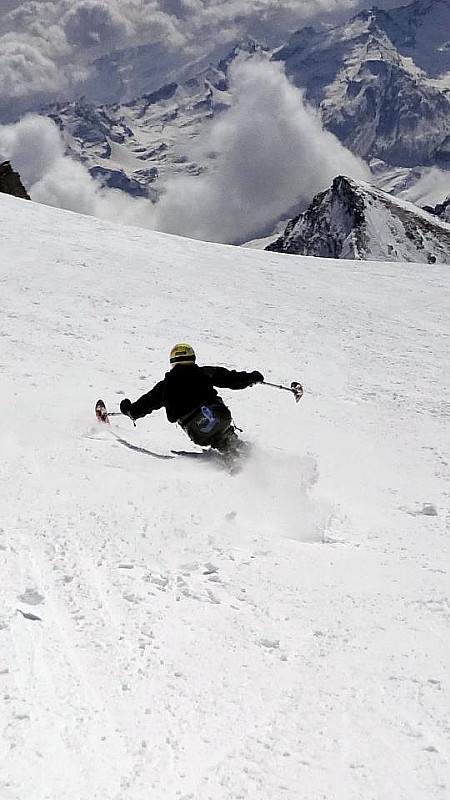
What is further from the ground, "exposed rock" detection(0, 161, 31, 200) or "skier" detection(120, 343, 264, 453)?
"exposed rock" detection(0, 161, 31, 200)

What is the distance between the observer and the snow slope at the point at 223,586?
10.5ft

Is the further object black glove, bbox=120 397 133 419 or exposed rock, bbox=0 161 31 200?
exposed rock, bbox=0 161 31 200

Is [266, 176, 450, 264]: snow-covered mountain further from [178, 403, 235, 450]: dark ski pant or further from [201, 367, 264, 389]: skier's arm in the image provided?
[178, 403, 235, 450]: dark ski pant

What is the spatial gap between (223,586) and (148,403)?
13.9 feet

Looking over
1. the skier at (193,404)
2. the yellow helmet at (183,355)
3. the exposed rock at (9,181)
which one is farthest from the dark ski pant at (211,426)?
the exposed rock at (9,181)

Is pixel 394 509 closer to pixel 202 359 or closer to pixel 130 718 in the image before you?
pixel 130 718

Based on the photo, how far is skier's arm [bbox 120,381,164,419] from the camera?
8.73 meters

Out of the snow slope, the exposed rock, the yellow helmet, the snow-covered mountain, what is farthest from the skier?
the snow-covered mountain

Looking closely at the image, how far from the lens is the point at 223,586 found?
4.91 metres

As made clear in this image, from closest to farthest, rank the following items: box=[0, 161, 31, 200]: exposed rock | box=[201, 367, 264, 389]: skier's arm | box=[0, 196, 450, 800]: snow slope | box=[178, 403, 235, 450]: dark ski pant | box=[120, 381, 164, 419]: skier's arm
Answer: box=[0, 196, 450, 800]: snow slope, box=[178, 403, 235, 450]: dark ski pant, box=[120, 381, 164, 419]: skier's arm, box=[201, 367, 264, 389]: skier's arm, box=[0, 161, 31, 200]: exposed rock

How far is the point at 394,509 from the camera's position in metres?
7.55

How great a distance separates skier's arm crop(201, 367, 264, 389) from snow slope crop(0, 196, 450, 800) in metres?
0.89

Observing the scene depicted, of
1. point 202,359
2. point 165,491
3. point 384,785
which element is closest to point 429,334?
point 202,359

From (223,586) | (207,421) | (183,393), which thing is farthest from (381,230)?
(223,586)
